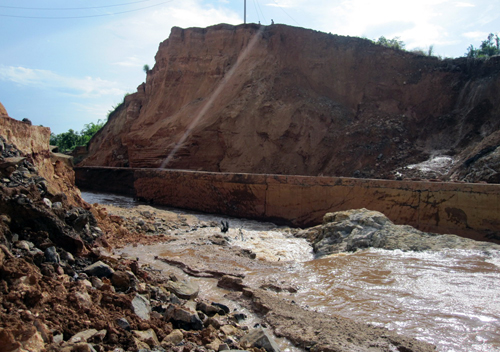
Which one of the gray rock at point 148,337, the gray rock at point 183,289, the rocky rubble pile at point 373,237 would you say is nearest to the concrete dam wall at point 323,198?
the rocky rubble pile at point 373,237

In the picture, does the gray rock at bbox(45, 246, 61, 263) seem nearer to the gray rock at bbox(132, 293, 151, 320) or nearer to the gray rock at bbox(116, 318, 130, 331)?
the gray rock at bbox(132, 293, 151, 320)

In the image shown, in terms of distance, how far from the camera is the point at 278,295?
3971mm

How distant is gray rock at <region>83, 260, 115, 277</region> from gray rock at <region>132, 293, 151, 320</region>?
1.05 feet

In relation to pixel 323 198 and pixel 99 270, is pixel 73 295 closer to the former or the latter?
pixel 99 270

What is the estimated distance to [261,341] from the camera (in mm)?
2738

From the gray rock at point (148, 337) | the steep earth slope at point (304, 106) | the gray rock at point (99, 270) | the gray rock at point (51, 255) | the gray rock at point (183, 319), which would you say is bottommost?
the gray rock at point (183, 319)

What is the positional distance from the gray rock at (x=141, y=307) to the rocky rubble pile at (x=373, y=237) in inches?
137

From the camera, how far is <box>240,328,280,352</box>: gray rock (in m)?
2.71

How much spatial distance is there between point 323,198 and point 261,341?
6.28 meters

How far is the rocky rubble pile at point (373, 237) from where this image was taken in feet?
17.6

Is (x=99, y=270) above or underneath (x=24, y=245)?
underneath

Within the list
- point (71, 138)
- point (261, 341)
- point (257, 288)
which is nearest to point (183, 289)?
point (257, 288)

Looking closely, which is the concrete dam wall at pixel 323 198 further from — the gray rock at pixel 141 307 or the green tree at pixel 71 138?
the green tree at pixel 71 138

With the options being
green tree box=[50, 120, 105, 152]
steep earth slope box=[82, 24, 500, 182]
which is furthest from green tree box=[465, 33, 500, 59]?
green tree box=[50, 120, 105, 152]
